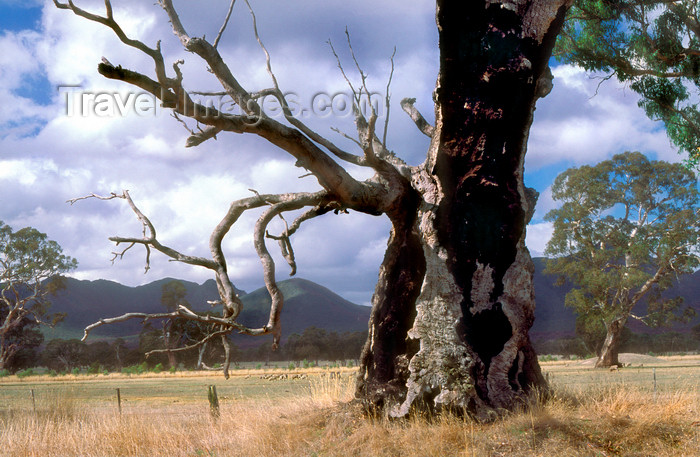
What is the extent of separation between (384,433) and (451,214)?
2857 mm

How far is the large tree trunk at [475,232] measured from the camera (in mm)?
7613

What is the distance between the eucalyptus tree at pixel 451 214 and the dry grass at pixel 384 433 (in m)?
0.53

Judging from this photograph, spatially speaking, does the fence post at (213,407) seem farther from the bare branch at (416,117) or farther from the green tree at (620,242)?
the green tree at (620,242)

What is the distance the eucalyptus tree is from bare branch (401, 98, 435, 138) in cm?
186

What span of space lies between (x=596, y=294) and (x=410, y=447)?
93.8 feet

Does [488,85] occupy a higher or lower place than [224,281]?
higher

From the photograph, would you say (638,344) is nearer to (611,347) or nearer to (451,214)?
(611,347)

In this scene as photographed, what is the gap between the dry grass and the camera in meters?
6.52

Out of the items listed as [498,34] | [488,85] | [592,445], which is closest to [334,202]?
[488,85]

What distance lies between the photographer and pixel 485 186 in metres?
7.92

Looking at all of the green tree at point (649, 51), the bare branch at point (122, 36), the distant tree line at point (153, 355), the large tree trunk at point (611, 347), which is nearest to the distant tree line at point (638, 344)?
the distant tree line at point (153, 355)

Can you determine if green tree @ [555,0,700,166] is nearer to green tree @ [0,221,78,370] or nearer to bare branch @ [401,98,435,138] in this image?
bare branch @ [401,98,435,138]

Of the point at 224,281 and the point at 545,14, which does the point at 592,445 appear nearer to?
the point at 224,281

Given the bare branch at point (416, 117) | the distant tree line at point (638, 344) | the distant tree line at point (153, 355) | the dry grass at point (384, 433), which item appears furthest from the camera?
the distant tree line at point (638, 344)
